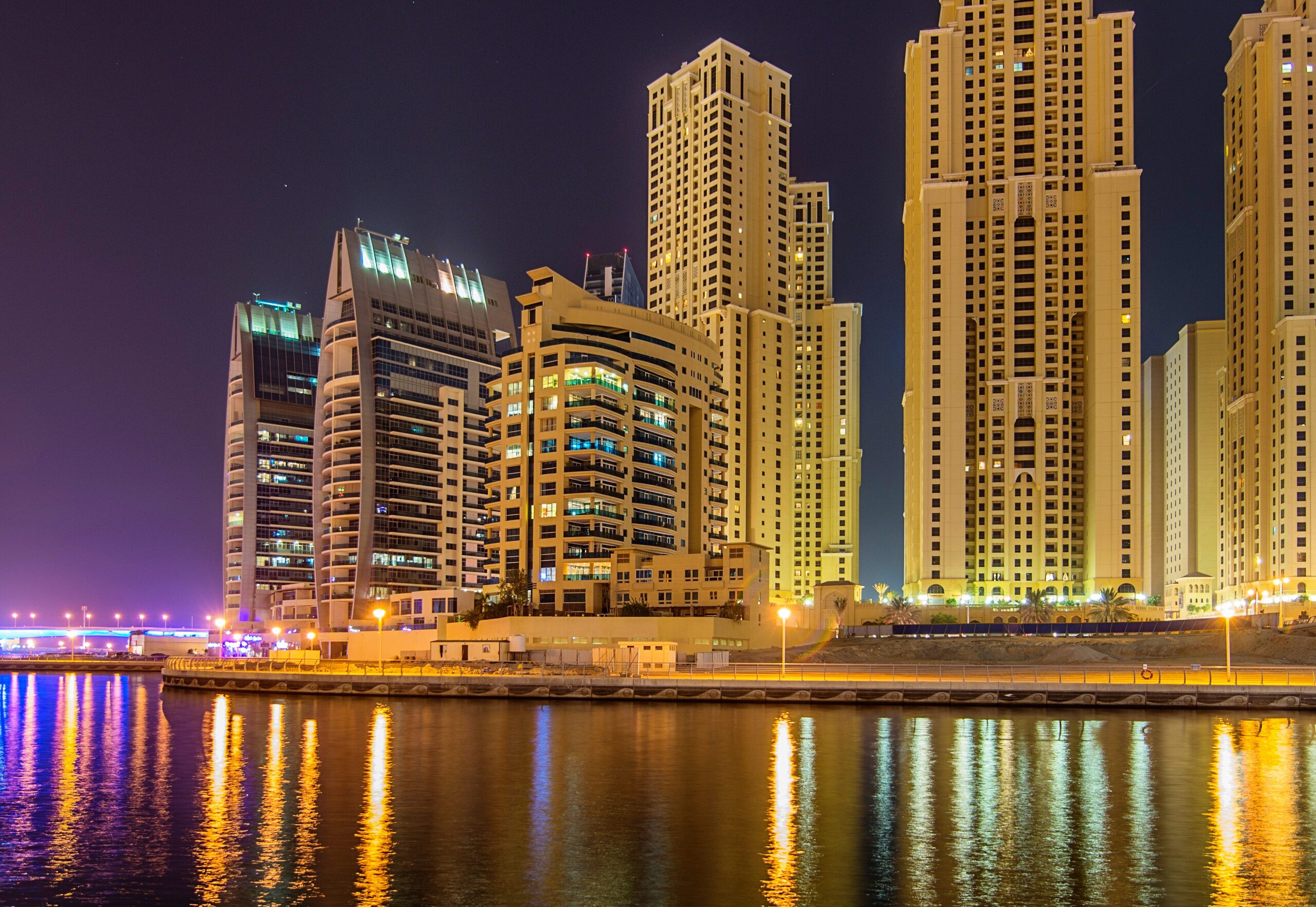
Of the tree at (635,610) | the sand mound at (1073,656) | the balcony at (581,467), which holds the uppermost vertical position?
the balcony at (581,467)

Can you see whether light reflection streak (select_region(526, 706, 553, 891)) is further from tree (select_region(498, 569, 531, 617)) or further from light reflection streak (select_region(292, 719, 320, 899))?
tree (select_region(498, 569, 531, 617))

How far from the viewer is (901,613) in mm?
160250

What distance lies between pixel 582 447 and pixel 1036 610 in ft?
222

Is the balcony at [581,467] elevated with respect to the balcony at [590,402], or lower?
lower

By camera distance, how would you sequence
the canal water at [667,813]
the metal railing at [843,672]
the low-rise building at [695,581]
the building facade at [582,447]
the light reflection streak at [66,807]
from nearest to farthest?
the canal water at [667,813], the light reflection streak at [66,807], the metal railing at [843,672], the low-rise building at [695,581], the building facade at [582,447]

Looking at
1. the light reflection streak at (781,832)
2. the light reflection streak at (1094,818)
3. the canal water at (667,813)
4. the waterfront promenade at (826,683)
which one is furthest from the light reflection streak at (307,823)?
the waterfront promenade at (826,683)

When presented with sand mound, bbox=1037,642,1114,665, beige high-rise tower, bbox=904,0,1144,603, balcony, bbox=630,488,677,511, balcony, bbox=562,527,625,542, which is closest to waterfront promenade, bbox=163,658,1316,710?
sand mound, bbox=1037,642,1114,665

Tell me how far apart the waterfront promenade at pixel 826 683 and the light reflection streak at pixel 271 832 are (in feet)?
118

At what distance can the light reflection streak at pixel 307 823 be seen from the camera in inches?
1193

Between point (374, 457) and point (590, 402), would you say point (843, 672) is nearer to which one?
point (590, 402)

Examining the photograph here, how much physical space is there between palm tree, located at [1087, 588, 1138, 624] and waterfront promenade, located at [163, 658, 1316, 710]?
58024mm

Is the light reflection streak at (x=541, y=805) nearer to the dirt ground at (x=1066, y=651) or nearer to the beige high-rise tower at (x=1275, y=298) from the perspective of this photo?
the dirt ground at (x=1066, y=651)

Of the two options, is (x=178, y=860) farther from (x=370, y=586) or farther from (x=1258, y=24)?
(x=1258, y=24)

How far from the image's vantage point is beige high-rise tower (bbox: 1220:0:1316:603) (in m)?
174
